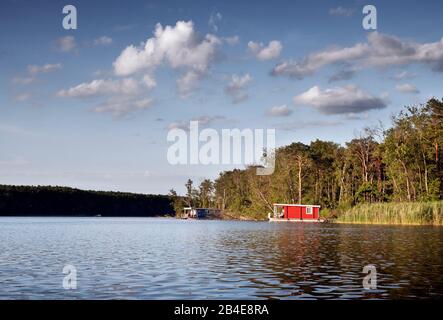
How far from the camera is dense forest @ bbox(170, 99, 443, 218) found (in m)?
82.9

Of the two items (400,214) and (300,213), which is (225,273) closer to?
(400,214)

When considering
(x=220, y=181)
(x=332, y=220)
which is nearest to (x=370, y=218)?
(x=332, y=220)

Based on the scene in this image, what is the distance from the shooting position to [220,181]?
170 m

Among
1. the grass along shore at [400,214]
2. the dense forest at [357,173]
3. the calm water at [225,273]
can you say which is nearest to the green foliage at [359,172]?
the dense forest at [357,173]

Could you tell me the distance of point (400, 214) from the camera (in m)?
65.5

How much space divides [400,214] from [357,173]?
134ft

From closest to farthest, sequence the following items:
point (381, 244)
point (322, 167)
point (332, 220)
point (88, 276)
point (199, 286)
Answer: point (199, 286) → point (88, 276) → point (381, 244) → point (332, 220) → point (322, 167)

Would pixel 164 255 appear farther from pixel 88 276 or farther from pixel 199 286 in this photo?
pixel 199 286

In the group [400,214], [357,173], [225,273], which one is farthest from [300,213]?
[225,273]

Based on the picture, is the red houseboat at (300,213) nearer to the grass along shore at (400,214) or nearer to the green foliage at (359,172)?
the green foliage at (359,172)

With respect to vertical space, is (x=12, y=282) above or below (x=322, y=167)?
below

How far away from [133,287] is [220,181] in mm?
152714

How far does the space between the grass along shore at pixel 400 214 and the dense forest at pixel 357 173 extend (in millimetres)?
11936

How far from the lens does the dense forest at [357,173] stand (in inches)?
3263
